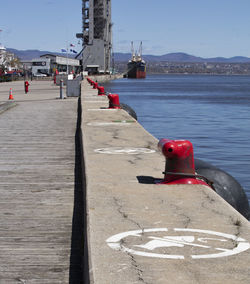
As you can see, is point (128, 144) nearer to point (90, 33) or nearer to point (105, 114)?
point (105, 114)

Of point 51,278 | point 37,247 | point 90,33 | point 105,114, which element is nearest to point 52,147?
point 105,114

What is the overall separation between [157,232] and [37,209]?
278cm

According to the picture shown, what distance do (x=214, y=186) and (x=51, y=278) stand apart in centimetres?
405

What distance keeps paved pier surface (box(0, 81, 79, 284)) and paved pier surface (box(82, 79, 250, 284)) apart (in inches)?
19.9

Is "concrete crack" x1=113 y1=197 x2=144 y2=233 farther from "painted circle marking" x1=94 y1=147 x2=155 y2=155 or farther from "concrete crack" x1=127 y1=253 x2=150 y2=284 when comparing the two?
"painted circle marking" x1=94 y1=147 x2=155 y2=155

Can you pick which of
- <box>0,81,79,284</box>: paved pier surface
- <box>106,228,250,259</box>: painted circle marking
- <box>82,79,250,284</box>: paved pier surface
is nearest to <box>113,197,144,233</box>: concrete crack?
<box>82,79,250,284</box>: paved pier surface

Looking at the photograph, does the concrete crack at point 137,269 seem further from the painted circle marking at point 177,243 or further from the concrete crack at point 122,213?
the concrete crack at point 122,213

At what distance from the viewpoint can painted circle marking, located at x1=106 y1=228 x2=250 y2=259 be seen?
4.52 m

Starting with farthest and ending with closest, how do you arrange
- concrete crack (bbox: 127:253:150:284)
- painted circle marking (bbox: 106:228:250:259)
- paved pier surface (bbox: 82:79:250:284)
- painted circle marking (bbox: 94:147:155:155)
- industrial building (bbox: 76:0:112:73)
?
industrial building (bbox: 76:0:112:73) → painted circle marking (bbox: 94:147:155:155) → painted circle marking (bbox: 106:228:250:259) → paved pier surface (bbox: 82:79:250:284) → concrete crack (bbox: 127:253:150:284)

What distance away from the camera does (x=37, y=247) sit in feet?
19.2

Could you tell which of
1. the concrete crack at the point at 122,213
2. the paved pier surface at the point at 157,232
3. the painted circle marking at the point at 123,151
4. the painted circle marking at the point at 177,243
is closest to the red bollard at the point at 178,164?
the paved pier surface at the point at 157,232

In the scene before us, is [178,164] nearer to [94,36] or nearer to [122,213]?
[122,213]

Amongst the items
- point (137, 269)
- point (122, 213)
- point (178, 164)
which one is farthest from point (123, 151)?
point (137, 269)

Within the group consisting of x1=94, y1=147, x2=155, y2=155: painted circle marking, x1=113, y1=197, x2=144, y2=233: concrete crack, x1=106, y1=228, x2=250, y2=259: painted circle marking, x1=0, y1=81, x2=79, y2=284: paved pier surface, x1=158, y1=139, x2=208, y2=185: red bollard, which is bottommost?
x1=0, y1=81, x2=79, y2=284: paved pier surface
